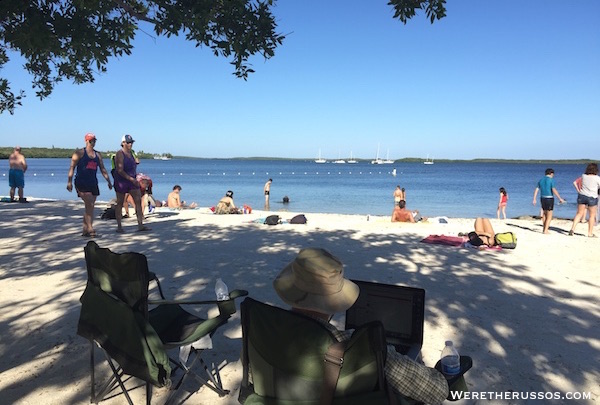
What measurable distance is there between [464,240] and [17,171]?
14740mm

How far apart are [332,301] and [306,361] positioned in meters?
→ 0.31

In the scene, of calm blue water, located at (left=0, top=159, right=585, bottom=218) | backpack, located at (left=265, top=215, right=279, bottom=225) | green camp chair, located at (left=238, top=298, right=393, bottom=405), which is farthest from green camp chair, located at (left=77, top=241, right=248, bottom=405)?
calm blue water, located at (left=0, top=159, right=585, bottom=218)

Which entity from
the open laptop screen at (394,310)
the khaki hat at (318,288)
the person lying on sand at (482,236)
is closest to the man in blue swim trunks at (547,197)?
the person lying on sand at (482,236)

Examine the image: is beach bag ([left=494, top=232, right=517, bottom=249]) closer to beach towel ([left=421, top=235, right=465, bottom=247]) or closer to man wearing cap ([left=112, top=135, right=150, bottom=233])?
beach towel ([left=421, top=235, right=465, bottom=247])

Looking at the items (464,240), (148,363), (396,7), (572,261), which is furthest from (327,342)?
(464,240)

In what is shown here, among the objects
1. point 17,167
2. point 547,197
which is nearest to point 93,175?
point 17,167

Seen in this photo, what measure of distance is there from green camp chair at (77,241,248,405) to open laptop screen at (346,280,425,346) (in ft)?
3.05

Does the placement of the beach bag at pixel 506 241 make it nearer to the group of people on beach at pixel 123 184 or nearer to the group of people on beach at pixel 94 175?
the group of people on beach at pixel 123 184

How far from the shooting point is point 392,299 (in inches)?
104

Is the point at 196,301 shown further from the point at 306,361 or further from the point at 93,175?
the point at 93,175

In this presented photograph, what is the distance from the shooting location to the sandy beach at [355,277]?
330 centimetres

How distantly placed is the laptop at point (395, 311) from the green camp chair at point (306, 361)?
2.59ft

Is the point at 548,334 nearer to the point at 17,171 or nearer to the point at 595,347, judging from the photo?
the point at 595,347

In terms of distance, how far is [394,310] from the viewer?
2650 mm
